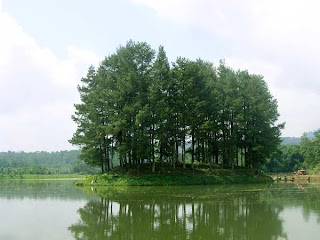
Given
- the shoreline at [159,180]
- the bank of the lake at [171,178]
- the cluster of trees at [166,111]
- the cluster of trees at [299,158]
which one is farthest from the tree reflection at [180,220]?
the cluster of trees at [299,158]

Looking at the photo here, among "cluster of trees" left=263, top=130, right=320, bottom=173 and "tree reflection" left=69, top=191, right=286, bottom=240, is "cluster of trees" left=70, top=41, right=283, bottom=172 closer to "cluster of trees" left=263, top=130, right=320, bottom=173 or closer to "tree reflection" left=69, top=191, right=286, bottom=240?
"tree reflection" left=69, top=191, right=286, bottom=240

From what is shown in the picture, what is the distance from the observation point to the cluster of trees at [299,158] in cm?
8000

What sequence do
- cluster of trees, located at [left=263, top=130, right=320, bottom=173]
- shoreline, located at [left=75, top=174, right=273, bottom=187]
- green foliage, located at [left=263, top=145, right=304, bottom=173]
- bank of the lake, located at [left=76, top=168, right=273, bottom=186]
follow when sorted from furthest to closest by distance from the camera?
green foliage, located at [left=263, top=145, right=304, bottom=173] < cluster of trees, located at [left=263, top=130, right=320, bottom=173] < bank of the lake, located at [left=76, top=168, right=273, bottom=186] < shoreline, located at [left=75, top=174, right=273, bottom=187]

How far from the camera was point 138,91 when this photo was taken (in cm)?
4344

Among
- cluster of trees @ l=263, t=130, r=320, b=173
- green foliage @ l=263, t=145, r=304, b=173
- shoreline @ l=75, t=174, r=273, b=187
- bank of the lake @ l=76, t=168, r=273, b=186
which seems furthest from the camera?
green foliage @ l=263, t=145, r=304, b=173

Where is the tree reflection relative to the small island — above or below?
below

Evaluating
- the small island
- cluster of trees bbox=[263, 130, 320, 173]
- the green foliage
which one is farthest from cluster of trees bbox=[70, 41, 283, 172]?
the green foliage

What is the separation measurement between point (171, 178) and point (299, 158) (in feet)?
243

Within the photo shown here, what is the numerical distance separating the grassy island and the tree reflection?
1668cm

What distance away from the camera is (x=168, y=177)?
42.7 meters

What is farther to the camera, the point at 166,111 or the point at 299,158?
the point at 299,158

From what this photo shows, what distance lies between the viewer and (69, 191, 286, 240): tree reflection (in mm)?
13898

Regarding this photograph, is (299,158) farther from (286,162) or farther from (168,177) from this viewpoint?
(168,177)

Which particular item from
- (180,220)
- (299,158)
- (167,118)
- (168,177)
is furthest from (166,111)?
(299,158)
